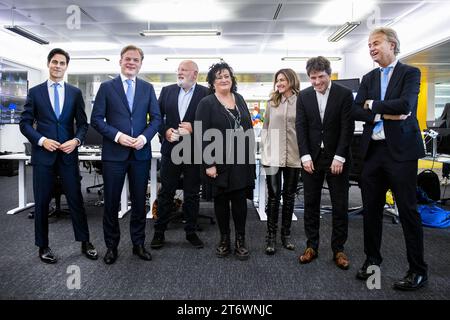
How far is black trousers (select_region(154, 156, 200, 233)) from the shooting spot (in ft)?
8.83

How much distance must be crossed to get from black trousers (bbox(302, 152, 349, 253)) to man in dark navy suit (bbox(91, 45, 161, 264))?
1.15 metres

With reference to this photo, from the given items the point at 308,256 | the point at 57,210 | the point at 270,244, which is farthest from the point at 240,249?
the point at 57,210

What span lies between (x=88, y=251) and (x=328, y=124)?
1923 mm

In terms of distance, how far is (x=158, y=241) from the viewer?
2.79 m

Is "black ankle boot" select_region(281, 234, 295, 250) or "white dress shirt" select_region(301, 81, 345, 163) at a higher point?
"white dress shirt" select_region(301, 81, 345, 163)

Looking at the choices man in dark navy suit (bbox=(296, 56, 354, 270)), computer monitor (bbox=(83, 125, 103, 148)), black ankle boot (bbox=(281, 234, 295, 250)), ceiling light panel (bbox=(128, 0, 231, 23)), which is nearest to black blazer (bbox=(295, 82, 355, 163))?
man in dark navy suit (bbox=(296, 56, 354, 270))

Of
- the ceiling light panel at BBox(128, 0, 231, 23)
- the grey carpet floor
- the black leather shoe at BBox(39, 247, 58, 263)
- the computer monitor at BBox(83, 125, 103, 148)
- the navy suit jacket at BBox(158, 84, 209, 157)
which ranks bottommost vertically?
the grey carpet floor

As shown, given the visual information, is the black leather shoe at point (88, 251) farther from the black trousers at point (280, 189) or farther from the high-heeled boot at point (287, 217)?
the high-heeled boot at point (287, 217)

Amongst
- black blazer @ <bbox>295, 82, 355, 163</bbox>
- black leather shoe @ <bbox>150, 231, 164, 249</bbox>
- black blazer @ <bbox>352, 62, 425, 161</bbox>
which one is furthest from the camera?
black leather shoe @ <bbox>150, 231, 164, 249</bbox>

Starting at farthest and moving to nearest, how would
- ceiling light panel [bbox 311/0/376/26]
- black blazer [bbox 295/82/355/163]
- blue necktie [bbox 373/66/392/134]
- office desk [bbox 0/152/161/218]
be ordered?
ceiling light panel [bbox 311/0/376/26]
office desk [bbox 0/152/161/218]
black blazer [bbox 295/82/355/163]
blue necktie [bbox 373/66/392/134]

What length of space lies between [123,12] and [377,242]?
5.62 m

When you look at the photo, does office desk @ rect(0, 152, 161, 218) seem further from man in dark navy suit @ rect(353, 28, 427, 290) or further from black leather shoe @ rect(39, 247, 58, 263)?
man in dark navy suit @ rect(353, 28, 427, 290)

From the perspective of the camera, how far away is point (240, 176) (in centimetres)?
246
